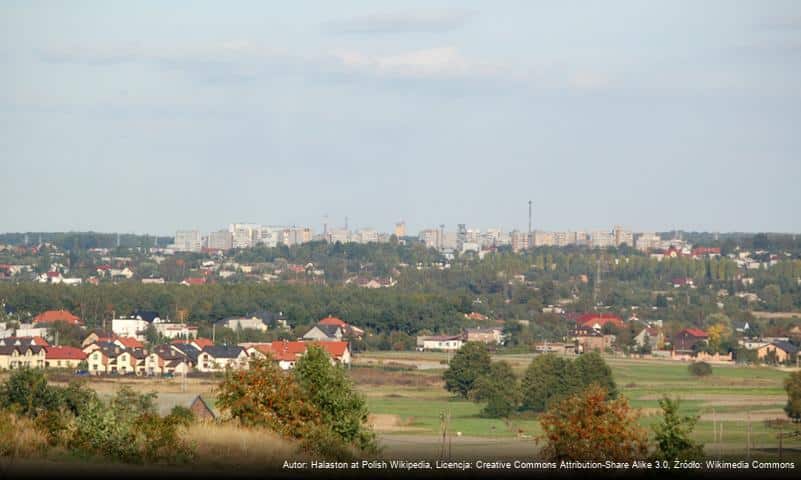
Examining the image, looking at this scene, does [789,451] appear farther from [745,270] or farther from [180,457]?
[745,270]

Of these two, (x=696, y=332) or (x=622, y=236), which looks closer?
(x=696, y=332)

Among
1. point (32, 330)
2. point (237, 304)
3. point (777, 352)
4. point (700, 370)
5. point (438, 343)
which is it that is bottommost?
point (438, 343)

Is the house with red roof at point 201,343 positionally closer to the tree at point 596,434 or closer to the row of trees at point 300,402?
the row of trees at point 300,402

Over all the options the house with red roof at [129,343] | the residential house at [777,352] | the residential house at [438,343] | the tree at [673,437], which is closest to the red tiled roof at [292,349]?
the house with red roof at [129,343]

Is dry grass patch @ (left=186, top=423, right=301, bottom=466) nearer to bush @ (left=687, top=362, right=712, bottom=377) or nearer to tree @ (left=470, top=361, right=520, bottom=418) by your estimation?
tree @ (left=470, top=361, right=520, bottom=418)

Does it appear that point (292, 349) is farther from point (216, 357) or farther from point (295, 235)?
point (295, 235)

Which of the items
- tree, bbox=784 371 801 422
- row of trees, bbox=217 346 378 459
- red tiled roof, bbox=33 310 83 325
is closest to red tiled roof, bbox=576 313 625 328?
red tiled roof, bbox=33 310 83 325

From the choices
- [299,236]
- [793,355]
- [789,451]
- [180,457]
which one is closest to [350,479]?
[180,457]

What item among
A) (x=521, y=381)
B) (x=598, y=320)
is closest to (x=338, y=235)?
(x=598, y=320)
